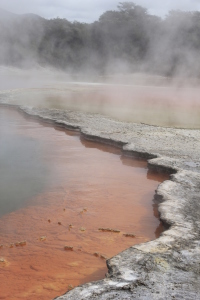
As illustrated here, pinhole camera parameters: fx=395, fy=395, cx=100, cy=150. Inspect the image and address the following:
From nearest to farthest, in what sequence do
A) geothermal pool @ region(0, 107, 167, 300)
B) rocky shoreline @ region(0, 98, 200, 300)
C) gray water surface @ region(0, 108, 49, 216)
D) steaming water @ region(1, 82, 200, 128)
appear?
rocky shoreline @ region(0, 98, 200, 300) → geothermal pool @ region(0, 107, 167, 300) → gray water surface @ region(0, 108, 49, 216) → steaming water @ region(1, 82, 200, 128)

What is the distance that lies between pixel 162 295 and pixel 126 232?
1.02 meters

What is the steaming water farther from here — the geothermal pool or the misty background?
the misty background

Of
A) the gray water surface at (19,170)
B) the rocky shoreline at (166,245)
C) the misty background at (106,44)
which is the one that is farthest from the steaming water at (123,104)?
the misty background at (106,44)

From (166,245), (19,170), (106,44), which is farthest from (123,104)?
(106,44)

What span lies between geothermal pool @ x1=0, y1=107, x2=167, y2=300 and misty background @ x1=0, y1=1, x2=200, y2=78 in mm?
15125

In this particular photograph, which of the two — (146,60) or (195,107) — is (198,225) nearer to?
(195,107)

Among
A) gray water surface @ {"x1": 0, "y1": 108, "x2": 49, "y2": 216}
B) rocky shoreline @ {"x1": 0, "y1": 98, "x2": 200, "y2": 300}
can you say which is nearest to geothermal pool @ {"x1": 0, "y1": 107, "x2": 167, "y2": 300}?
gray water surface @ {"x1": 0, "y1": 108, "x2": 49, "y2": 216}

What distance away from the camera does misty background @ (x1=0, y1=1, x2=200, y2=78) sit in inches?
793

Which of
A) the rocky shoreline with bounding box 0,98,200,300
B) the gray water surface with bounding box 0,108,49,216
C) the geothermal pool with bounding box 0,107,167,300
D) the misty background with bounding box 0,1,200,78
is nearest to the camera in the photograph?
the rocky shoreline with bounding box 0,98,200,300

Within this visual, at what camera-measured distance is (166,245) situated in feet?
7.99

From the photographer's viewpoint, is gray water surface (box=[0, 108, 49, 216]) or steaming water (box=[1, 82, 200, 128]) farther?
steaming water (box=[1, 82, 200, 128])

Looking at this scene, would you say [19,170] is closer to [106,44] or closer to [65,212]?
[65,212]

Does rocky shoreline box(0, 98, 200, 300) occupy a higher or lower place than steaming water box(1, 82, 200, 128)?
lower

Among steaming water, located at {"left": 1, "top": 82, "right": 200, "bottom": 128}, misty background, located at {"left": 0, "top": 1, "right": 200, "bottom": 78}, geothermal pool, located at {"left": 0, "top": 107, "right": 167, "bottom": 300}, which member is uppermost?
misty background, located at {"left": 0, "top": 1, "right": 200, "bottom": 78}
